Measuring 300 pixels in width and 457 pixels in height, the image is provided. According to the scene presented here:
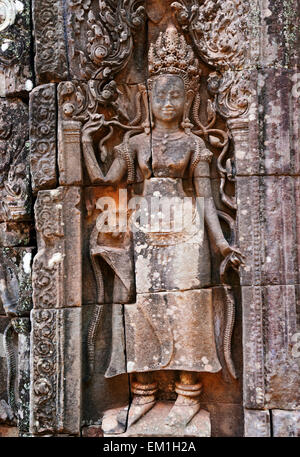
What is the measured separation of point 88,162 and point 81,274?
1.06m

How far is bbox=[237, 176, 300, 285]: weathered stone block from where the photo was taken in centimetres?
432

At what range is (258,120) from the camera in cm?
441

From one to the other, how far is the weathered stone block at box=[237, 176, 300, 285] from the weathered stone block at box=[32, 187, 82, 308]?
1.55 meters

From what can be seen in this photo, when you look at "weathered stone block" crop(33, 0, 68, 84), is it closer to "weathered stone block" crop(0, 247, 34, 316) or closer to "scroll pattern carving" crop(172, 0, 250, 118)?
"scroll pattern carving" crop(172, 0, 250, 118)

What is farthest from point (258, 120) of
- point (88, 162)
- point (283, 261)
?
point (88, 162)

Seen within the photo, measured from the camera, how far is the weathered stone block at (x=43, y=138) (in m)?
4.70

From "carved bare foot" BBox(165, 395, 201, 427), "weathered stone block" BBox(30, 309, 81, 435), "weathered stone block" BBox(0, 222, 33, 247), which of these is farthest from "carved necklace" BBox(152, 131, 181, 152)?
"carved bare foot" BBox(165, 395, 201, 427)

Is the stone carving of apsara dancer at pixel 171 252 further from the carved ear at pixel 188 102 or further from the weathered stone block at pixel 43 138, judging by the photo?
the weathered stone block at pixel 43 138

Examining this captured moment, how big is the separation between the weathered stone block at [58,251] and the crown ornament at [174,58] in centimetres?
142

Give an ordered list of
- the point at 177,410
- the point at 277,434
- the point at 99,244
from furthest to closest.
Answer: the point at 99,244, the point at 177,410, the point at 277,434

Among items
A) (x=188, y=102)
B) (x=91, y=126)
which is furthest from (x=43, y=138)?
(x=188, y=102)

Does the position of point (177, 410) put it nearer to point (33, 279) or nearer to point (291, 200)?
point (33, 279)

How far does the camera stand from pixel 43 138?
4715mm

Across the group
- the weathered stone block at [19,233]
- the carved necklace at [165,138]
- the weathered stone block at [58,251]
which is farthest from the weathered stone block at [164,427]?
the carved necklace at [165,138]
